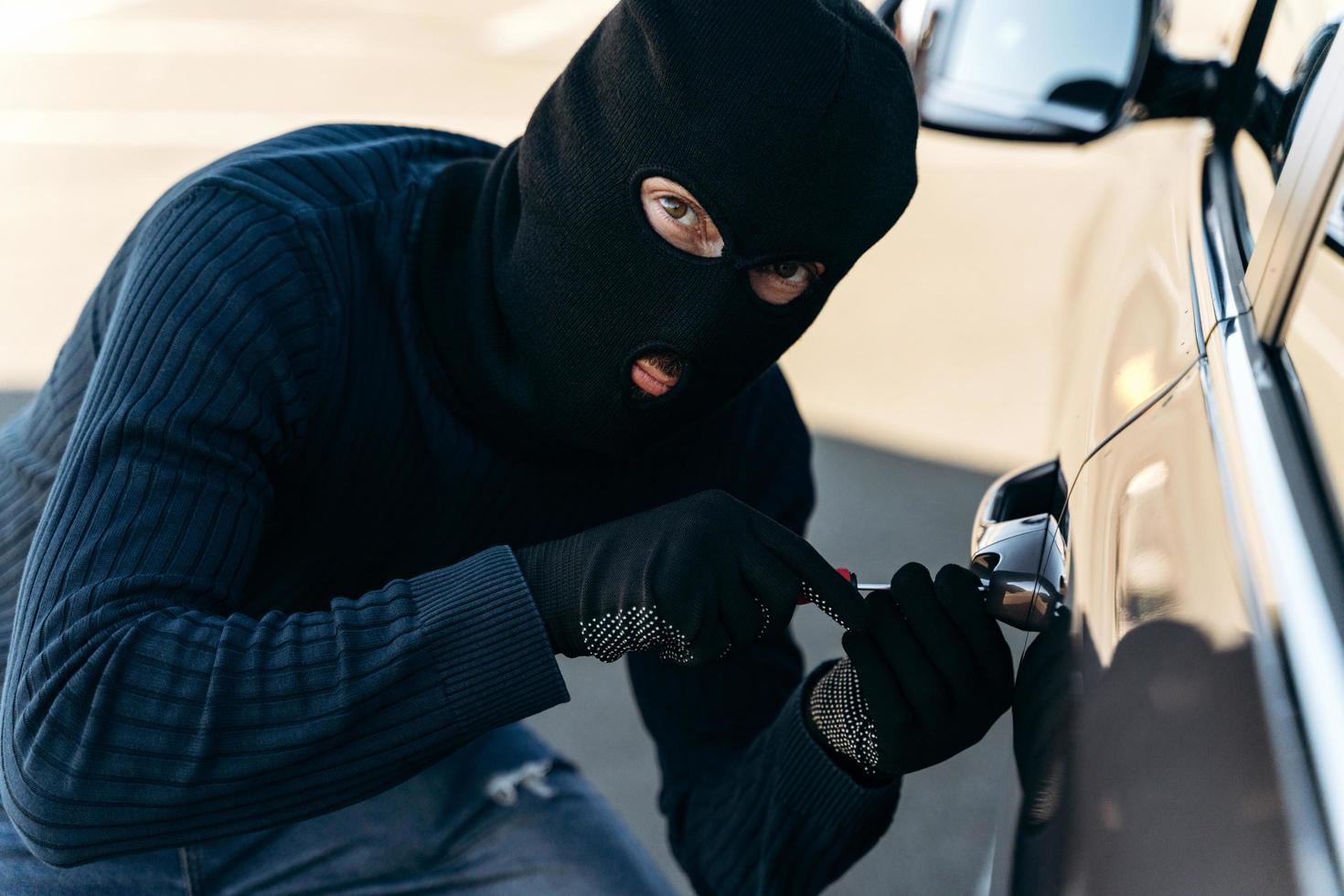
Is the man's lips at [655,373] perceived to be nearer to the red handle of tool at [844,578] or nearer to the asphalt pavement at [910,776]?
the red handle of tool at [844,578]

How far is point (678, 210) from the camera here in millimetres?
1240

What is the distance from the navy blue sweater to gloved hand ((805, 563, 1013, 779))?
177 mm

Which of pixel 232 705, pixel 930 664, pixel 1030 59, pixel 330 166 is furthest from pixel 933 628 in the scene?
pixel 1030 59

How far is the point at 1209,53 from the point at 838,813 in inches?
46.8

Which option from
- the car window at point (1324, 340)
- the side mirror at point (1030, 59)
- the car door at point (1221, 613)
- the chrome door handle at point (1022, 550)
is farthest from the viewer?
the side mirror at point (1030, 59)

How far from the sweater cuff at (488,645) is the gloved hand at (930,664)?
0.86ft

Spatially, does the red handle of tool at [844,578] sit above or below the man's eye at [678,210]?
below

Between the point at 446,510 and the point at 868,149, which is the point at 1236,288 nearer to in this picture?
the point at 868,149

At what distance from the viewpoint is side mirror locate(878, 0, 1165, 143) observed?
5.62 feet

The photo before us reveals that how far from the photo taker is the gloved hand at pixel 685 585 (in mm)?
1093

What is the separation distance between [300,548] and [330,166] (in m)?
0.41

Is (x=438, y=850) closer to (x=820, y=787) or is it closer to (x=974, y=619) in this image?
(x=820, y=787)

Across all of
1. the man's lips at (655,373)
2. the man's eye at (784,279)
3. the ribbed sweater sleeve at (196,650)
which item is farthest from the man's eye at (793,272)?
the ribbed sweater sleeve at (196,650)

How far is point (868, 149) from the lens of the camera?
125cm
